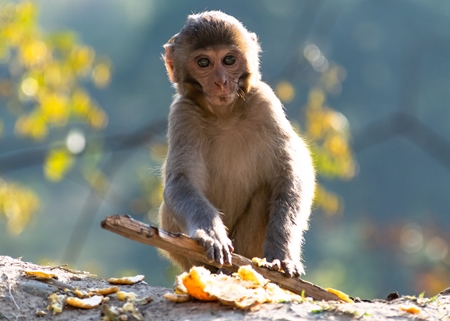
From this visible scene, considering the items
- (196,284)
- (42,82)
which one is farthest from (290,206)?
(42,82)

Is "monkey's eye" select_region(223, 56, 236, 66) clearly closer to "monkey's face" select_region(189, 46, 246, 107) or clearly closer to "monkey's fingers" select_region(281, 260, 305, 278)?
"monkey's face" select_region(189, 46, 246, 107)

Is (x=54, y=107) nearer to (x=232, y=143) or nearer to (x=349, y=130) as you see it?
(x=232, y=143)

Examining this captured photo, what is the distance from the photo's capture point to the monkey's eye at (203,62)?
7.05m

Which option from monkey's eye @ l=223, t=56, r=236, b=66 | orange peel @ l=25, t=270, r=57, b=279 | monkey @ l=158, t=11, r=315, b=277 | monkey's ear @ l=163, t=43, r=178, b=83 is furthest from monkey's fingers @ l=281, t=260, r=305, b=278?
monkey's ear @ l=163, t=43, r=178, b=83

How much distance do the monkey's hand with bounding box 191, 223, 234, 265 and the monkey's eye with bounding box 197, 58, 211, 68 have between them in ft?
4.78

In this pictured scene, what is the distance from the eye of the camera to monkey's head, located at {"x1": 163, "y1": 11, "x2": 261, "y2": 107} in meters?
6.90

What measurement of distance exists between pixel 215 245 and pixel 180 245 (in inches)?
11.8

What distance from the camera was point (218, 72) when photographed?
687cm

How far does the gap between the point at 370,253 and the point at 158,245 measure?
2529cm

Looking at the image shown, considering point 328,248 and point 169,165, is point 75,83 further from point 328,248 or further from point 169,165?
point 328,248

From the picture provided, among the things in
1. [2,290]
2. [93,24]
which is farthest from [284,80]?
[93,24]

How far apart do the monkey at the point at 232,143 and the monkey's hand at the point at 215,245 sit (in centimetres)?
71

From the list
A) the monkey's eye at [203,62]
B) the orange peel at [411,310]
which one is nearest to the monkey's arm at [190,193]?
the monkey's eye at [203,62]

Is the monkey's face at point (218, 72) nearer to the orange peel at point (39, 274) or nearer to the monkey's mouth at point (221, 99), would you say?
the monkey's mouth at point (221, 99)
